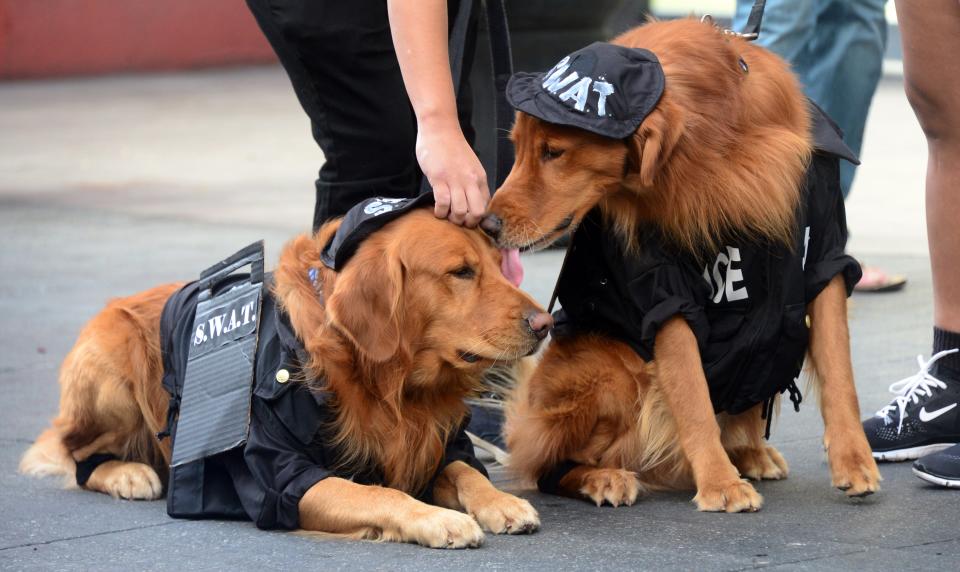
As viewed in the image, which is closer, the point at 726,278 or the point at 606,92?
the point at 606,92

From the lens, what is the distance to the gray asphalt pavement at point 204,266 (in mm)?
3037

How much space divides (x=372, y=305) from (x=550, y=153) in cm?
59

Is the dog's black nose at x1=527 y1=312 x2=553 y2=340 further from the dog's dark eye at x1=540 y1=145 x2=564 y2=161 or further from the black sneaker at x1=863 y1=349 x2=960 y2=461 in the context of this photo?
the black sneaker at x1=863 y1=349 x2=960 y2=461

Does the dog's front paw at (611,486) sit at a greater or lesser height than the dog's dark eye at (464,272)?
lesser

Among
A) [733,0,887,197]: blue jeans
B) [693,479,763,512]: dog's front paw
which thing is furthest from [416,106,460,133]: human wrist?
[733,0,887,197]: blue jeans

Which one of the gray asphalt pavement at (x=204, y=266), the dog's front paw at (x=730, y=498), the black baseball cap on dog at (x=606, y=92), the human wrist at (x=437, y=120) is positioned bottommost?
the gray asphalt pavement at (x=204, y=266)

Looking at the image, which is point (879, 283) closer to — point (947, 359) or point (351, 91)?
point (947, 359)

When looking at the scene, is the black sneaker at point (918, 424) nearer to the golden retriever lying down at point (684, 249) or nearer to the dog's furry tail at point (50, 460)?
the golden retriever lying down at point (684, 249)

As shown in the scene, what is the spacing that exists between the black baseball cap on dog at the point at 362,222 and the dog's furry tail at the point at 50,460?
106 cm

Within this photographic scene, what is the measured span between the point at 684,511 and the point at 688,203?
0.74 m

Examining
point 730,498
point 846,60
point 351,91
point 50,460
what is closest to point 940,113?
A: point 730,498

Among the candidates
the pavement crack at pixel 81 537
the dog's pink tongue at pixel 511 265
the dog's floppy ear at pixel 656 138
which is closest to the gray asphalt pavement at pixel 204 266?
the pavement crack at pixel 81 537

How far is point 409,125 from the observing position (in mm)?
3875

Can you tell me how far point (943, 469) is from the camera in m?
3.44
